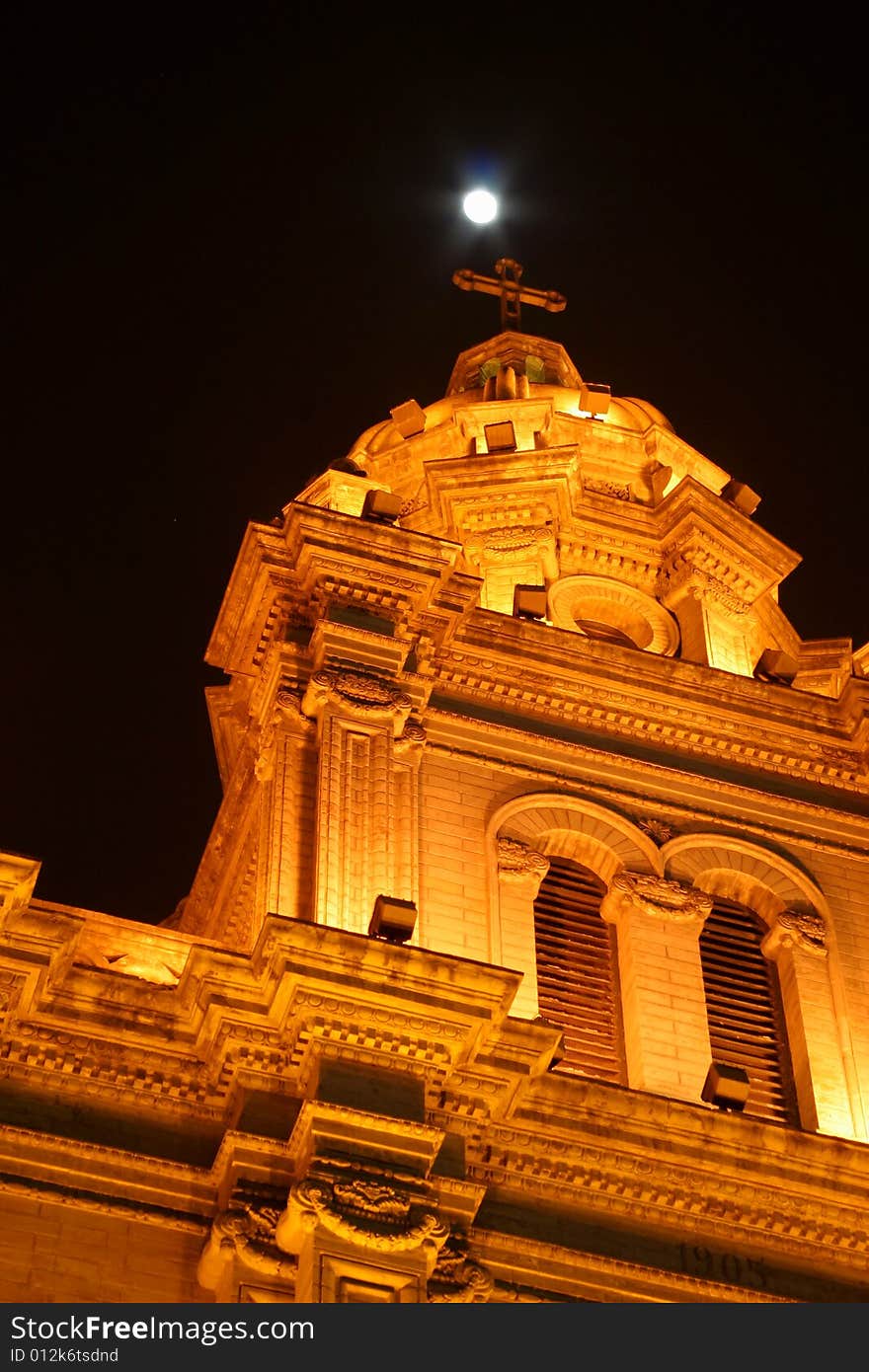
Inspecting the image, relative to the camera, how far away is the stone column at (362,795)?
3722 centimetres

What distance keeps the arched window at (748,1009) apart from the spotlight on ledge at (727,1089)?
3.88 feet

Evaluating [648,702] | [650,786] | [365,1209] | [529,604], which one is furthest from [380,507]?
[365,1209]

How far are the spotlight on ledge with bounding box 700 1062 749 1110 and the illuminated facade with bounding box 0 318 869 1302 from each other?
0.22ft

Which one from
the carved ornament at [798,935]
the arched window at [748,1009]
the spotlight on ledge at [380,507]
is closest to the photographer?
the arched window at [748,1009]

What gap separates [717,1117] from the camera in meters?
35.8

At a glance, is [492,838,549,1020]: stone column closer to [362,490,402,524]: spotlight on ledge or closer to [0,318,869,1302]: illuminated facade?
[0,318,869,1302]: illuminated facade

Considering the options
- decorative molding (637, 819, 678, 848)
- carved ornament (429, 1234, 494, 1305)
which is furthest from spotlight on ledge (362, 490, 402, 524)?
carved ornament (429, 1234, 494, 1305)

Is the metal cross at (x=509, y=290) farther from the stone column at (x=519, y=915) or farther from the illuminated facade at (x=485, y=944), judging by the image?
the stone column at (x=519, y=915)

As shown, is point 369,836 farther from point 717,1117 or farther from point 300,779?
point 717,1117

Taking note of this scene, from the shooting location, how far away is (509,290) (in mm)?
55188

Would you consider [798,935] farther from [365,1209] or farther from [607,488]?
[607,488]

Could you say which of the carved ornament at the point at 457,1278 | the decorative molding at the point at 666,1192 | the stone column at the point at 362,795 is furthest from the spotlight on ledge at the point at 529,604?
the carved ornament at the point at 457,1278

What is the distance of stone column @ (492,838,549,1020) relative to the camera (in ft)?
125

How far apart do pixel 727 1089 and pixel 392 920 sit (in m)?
4.57
